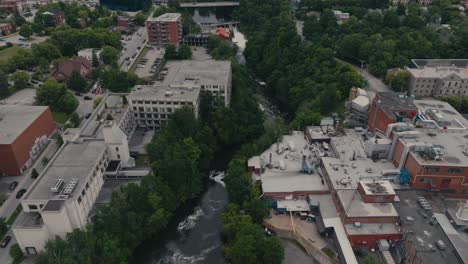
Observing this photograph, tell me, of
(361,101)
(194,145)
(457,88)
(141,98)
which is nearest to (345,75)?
(361,101)

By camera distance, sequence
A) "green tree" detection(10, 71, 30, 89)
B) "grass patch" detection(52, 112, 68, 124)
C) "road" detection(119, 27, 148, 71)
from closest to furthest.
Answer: "grass patch" detection(52, 112, 68, 124)
"green tree" detection(10, 71, 30, 89)
"road" detection(119, 27, 148, 71)

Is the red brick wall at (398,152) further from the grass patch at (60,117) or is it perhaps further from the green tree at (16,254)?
the grass patch at (60,117)

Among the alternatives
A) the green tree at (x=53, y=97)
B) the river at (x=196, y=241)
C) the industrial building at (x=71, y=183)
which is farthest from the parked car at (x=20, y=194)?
the green tree at (x=53, y=97)

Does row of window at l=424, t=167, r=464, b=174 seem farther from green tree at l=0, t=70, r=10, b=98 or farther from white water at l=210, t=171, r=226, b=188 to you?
green tree at l=0, t=70, r=10, b=98

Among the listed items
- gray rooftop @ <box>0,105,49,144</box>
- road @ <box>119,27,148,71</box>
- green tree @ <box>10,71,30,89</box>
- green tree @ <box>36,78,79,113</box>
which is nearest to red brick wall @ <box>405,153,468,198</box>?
gray rooftop @ <box>0,105,49,144</box>

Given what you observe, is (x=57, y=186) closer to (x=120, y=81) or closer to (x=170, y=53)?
(x=120, y=81)
